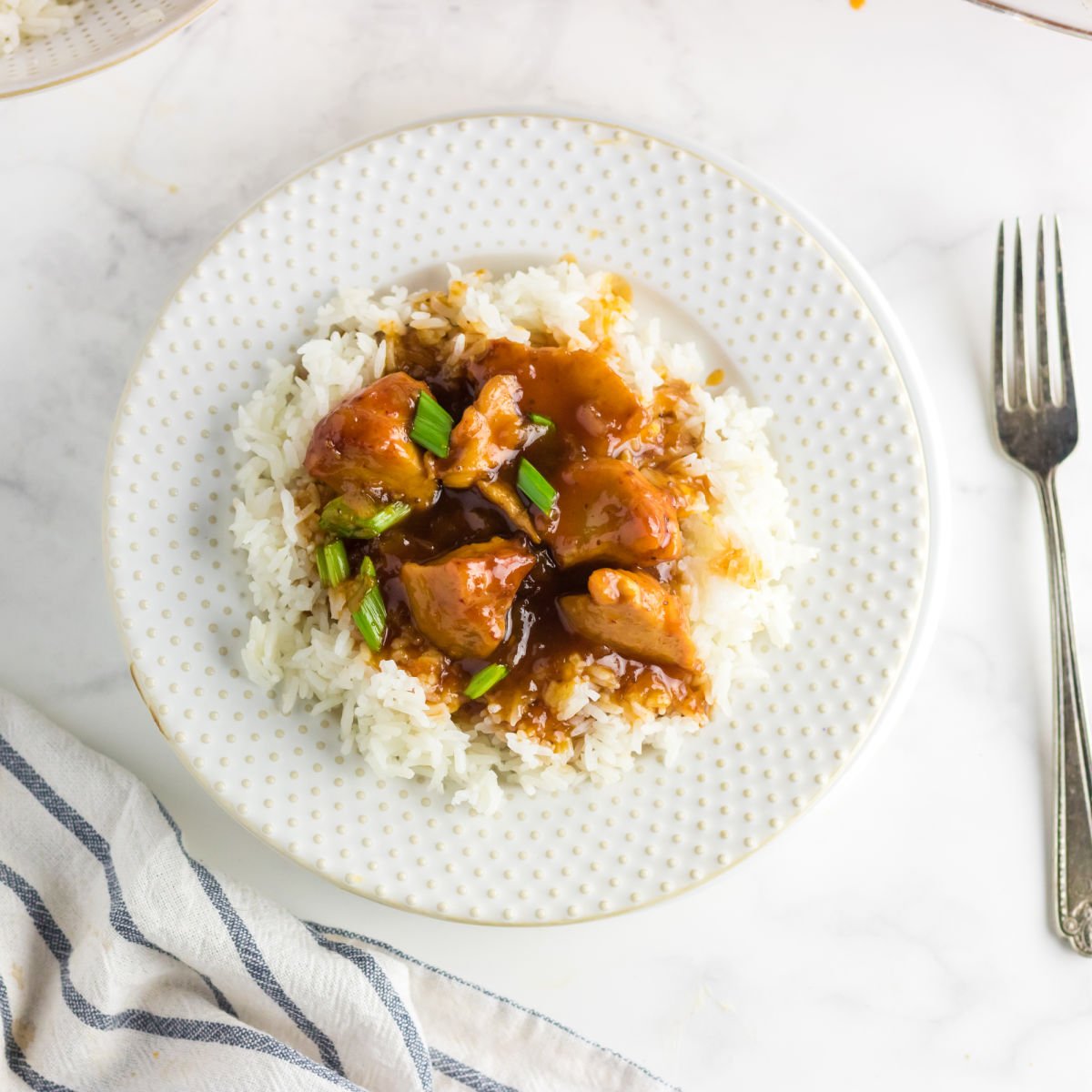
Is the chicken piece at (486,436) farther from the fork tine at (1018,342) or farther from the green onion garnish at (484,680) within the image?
the fork tine at (1018,342)

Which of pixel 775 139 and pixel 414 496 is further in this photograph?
pixel 775 139

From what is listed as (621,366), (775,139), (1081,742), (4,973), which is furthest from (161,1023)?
(775,139)

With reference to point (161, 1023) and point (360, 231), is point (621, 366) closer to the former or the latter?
point (360, 231)

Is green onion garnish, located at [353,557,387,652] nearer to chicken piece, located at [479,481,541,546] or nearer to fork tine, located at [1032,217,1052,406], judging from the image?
chicken piece, located at [479,481,541,546]

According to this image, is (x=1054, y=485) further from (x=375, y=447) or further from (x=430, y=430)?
(x=375, y=447)

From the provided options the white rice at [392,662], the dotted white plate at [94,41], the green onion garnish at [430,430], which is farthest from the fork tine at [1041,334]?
the dotted white plate at [94,41]

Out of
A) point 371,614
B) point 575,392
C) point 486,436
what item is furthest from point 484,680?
point 575,392

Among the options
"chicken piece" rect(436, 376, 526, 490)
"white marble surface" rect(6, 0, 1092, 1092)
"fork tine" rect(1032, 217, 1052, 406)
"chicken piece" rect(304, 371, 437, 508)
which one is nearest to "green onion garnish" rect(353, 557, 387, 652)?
"chicken piece" rect(304, 371, 437, 508)
